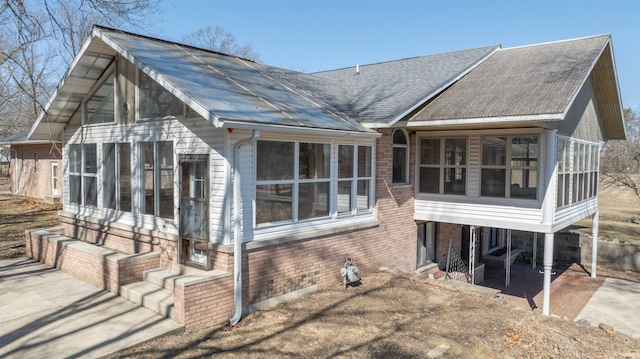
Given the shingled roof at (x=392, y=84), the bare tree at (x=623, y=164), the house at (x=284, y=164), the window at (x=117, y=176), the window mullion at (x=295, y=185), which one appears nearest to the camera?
the house at (x=284, y=164)

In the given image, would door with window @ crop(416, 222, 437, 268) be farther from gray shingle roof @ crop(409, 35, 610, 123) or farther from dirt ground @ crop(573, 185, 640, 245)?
dirt ground @ crop(573, 185, 640, 245)

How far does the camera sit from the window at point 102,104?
9422mm

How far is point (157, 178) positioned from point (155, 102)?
1.44 meters

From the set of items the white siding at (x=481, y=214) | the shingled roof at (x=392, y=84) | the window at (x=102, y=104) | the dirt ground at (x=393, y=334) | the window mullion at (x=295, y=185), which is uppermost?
the shingled roof at (x=392, y=84)

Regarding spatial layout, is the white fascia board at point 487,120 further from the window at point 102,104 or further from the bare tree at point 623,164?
the bare tree at point 623,164

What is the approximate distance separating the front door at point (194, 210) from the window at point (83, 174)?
340 centimetres

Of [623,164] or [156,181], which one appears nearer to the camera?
[156,181]

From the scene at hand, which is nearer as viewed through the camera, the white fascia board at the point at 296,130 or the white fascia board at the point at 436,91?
the white fascia board at the point at 296,130

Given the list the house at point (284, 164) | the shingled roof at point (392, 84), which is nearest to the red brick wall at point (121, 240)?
the house at point (284, 164)

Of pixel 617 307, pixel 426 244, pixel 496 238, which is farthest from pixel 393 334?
pixel 496 238

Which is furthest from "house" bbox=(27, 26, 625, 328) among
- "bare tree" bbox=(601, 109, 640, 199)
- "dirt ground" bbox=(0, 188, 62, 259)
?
"bare tree" bbox=(601, 109, 640, 199)

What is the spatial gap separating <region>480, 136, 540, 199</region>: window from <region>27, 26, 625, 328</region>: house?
1.2 inches

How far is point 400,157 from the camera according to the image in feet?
36.9

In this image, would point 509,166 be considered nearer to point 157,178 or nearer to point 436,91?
point 436,91
